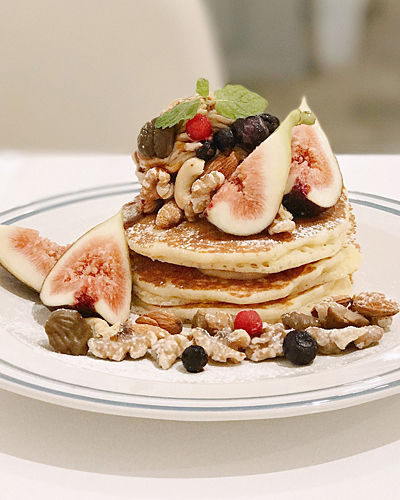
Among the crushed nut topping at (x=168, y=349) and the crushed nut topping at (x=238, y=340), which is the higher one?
the crushed nut topping at (x=168, y=349)

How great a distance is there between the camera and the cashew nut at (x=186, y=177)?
259 cm

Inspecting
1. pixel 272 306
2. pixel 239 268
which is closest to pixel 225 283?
pixel 239 268

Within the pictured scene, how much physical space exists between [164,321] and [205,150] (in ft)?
2.32

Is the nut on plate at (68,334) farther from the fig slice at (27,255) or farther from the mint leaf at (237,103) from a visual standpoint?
the mint leaf at (237,103)

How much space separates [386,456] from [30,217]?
2137 millimetres

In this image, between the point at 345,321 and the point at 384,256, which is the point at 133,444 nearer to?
the point at 345,321

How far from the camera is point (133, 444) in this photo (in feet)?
6.05

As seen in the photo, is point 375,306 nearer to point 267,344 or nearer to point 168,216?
point 267,344

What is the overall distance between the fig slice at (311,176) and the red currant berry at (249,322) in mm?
538

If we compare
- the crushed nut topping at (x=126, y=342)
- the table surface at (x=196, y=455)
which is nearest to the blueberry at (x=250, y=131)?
the crushed nut topping at (x=126, y=342)

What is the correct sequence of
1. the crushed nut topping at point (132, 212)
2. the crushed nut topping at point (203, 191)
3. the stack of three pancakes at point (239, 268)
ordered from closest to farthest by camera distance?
the stack of three pancakes at point (239, 268)
the crushed nut topping at point (203, 191)
the crushed nut topping at point (132, 212)

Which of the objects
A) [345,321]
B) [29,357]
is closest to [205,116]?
[345,321]

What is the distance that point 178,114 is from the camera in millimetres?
2598

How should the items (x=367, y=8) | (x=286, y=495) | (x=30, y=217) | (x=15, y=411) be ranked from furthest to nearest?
(x=367, y=8), (x=30, y=217), (x=15, y=411), (x=286, y=495)
